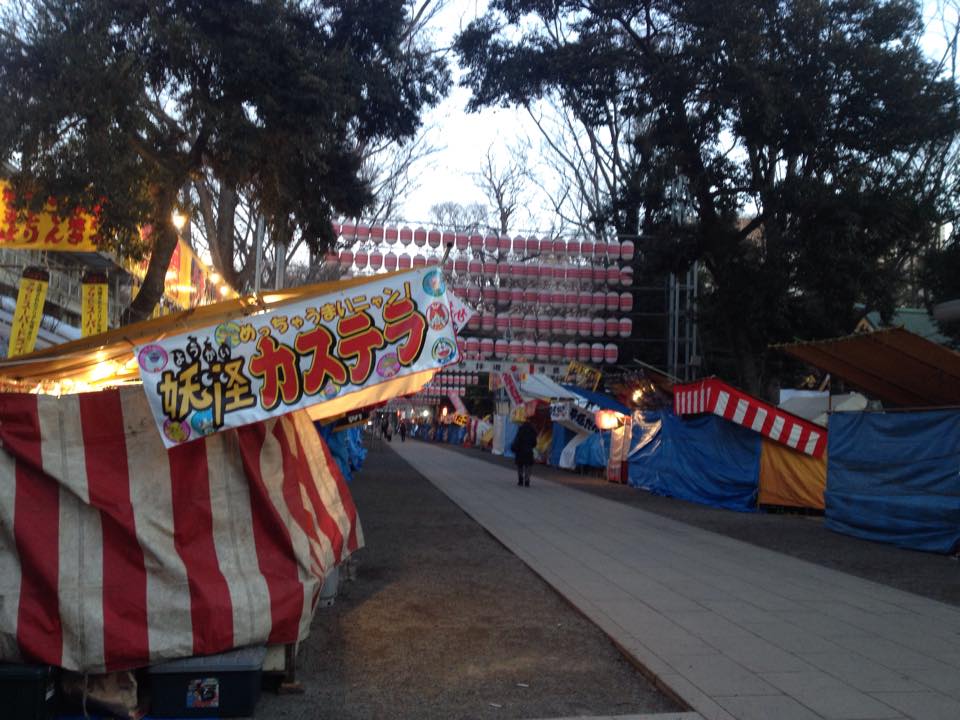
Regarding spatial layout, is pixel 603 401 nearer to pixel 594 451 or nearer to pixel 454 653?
pixel 594 451

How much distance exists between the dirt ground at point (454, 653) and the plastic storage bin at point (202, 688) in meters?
0.19

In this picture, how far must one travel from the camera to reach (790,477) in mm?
16969

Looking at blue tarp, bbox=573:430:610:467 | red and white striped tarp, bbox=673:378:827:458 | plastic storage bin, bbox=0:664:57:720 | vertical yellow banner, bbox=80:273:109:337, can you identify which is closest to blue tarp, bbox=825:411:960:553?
red and white striped tarp, bbox=673:378:827:458

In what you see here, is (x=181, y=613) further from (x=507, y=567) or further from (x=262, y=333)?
(x=507, y=567)

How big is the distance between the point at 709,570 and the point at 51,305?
13.9 meters

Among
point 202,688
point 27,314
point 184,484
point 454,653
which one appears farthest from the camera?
point 27,314

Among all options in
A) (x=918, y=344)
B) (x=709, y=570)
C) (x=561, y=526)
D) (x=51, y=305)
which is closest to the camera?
(x=709, y=570)

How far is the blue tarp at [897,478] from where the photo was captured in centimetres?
1181

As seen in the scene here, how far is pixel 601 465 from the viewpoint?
27.6 meters

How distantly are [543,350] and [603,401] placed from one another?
11.3 feet

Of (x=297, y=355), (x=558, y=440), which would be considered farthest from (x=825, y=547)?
(x=558, y=440)

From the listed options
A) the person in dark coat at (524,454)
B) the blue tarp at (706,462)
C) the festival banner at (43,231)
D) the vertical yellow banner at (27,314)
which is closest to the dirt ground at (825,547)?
the blue tarp at (706,462)

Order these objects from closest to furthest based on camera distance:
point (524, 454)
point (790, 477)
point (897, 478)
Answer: point (897, 478)
point (790, 477)
point (524, 454)

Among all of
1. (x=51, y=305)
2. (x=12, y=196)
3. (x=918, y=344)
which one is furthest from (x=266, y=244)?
(x=918, y=344)
